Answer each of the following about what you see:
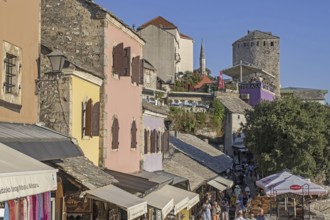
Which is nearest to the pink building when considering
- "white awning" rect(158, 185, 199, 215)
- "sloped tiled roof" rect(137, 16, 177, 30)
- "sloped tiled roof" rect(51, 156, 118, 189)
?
"white awning" rect(158, 185, 199, 215)

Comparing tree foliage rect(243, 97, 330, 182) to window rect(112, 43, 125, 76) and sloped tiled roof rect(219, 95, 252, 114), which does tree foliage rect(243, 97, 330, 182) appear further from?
sloped tiled roof rect(219, 95, 252, 114)

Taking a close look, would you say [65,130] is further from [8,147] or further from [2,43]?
[8,147]

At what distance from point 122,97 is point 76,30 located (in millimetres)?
3267

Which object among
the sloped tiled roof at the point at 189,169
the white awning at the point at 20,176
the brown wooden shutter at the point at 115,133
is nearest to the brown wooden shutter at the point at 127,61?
the brown wooden shutter at the point at 115,133

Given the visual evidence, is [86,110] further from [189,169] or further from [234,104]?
[234,104]

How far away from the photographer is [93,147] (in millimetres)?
18531

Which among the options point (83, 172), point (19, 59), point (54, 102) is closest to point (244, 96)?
point (54, 102)

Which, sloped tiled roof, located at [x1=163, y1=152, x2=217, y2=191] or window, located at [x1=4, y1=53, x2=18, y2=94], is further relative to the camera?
sloped tiled roof, located at [x1=163, y1=152, x2=217, y2=191]

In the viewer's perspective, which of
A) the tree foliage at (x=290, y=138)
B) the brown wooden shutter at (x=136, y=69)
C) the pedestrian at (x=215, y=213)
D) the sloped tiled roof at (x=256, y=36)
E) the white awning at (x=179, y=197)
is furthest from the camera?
the sloped tiled roof at (x=256, y=36)

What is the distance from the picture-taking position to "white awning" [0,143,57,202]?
817 centimetres

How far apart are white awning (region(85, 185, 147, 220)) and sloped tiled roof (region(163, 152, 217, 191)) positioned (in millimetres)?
13188

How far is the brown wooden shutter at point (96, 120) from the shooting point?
17934mm

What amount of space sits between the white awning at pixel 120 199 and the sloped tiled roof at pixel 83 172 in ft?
0.45

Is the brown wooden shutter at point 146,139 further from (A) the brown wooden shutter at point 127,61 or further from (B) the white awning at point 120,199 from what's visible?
(B) the white awning at point 120,199
